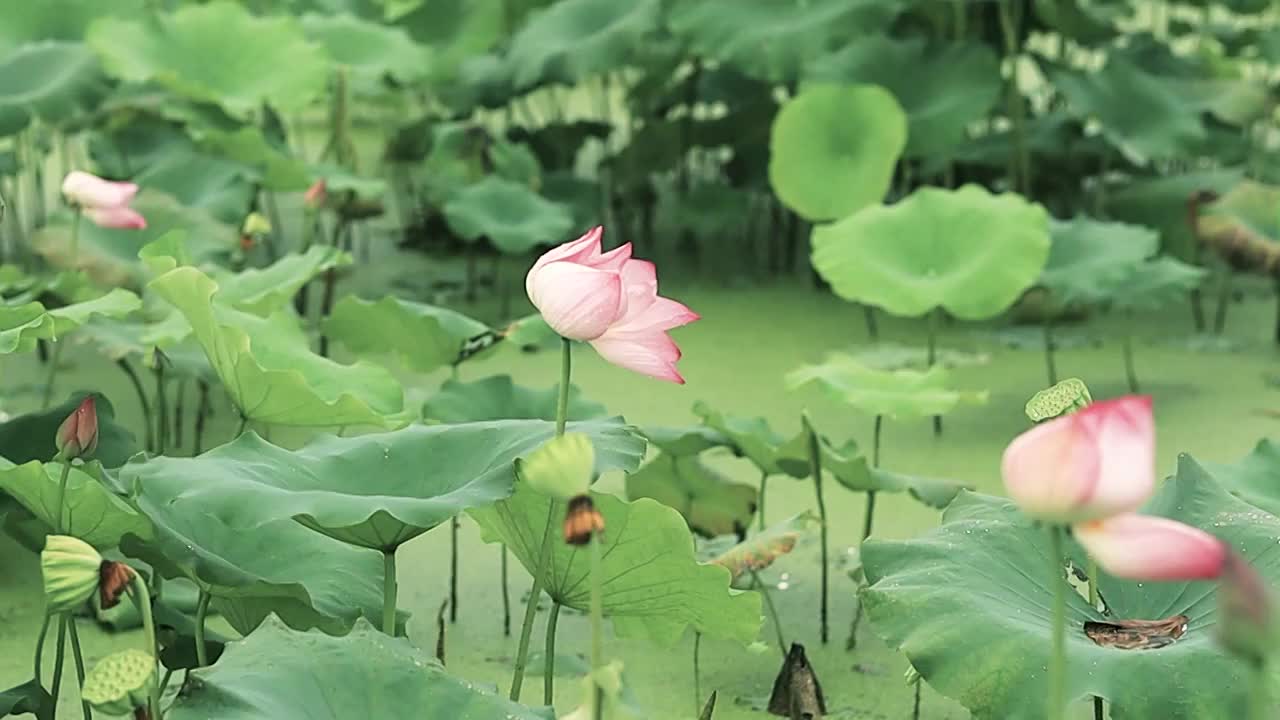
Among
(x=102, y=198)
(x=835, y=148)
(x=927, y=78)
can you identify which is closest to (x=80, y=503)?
(x=102, y=198)

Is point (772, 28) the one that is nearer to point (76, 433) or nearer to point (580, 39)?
point (580, 39)

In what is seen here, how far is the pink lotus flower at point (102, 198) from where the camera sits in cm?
236

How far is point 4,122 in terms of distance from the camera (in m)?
3.09

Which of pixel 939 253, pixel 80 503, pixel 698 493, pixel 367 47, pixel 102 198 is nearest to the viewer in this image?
pixel 80 503

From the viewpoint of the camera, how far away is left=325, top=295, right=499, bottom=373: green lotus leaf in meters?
2.27

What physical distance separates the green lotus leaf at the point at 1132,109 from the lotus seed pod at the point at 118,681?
2702 mm

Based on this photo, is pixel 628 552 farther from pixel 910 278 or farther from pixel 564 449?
pixel 910 278

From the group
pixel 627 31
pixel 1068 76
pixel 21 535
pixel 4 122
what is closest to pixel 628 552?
pixel 21 535

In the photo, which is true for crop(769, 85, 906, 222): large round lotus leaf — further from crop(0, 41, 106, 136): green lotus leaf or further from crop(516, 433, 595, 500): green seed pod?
crop(516, 433, 595, 500): green seed pod

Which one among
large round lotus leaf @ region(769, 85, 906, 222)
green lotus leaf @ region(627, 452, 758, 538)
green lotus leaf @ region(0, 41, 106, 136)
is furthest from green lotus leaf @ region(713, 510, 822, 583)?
green lotus leaf @ region(0, 41, 106, 136)

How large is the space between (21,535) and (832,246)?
4.53 ft

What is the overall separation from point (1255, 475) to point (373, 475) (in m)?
0.90

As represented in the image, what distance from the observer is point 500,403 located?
2.15 metres

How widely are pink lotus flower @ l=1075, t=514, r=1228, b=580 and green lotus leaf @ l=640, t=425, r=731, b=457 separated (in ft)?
3.59
